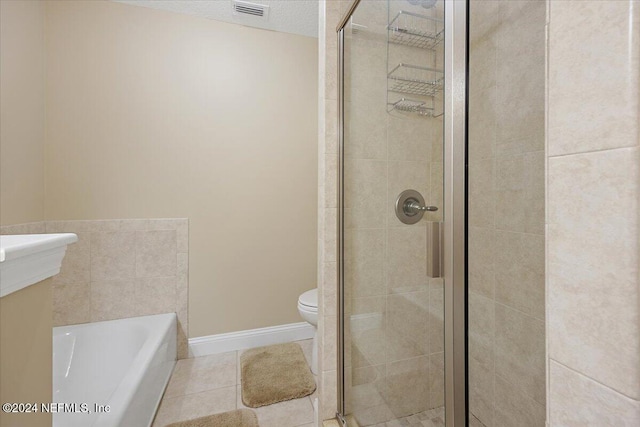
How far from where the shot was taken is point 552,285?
0.37 metres

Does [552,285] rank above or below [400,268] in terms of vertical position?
above

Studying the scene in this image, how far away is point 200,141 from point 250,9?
3.20ft

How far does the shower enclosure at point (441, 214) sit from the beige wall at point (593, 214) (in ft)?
0.89

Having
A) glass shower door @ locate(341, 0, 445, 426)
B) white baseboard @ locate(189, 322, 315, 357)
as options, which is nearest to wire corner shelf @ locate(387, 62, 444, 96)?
glass shower door @ locate(341, 0, 445, 426)

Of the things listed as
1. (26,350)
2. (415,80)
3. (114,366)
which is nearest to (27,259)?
(26,350)

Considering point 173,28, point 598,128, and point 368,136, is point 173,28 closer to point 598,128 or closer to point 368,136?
point 368,136

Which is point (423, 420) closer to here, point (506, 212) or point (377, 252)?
point (377, 252)

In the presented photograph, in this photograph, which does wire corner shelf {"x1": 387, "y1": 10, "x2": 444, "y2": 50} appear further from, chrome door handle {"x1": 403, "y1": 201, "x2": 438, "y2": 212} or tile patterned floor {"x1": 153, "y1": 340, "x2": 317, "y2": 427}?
tile patterned floor {"x1": 153, "y1": 340, "x2": 317, "y2": 427}

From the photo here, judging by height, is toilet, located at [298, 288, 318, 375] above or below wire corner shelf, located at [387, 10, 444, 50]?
below

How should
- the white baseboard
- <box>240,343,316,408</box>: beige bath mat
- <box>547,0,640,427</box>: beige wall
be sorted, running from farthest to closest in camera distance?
the white baseboard
<box>240,343,316,408</box>: beige bath mat
<box>547,0,640,427</box>: beige wall

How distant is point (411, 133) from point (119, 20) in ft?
7.18

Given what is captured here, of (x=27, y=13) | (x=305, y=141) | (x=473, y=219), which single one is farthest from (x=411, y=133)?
(x=27, y=13)

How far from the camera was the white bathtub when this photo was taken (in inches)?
48.5

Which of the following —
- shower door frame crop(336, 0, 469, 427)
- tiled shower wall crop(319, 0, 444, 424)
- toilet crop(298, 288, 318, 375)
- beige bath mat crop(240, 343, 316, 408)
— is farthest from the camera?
toilet crop(298, 288, 318, 375)
